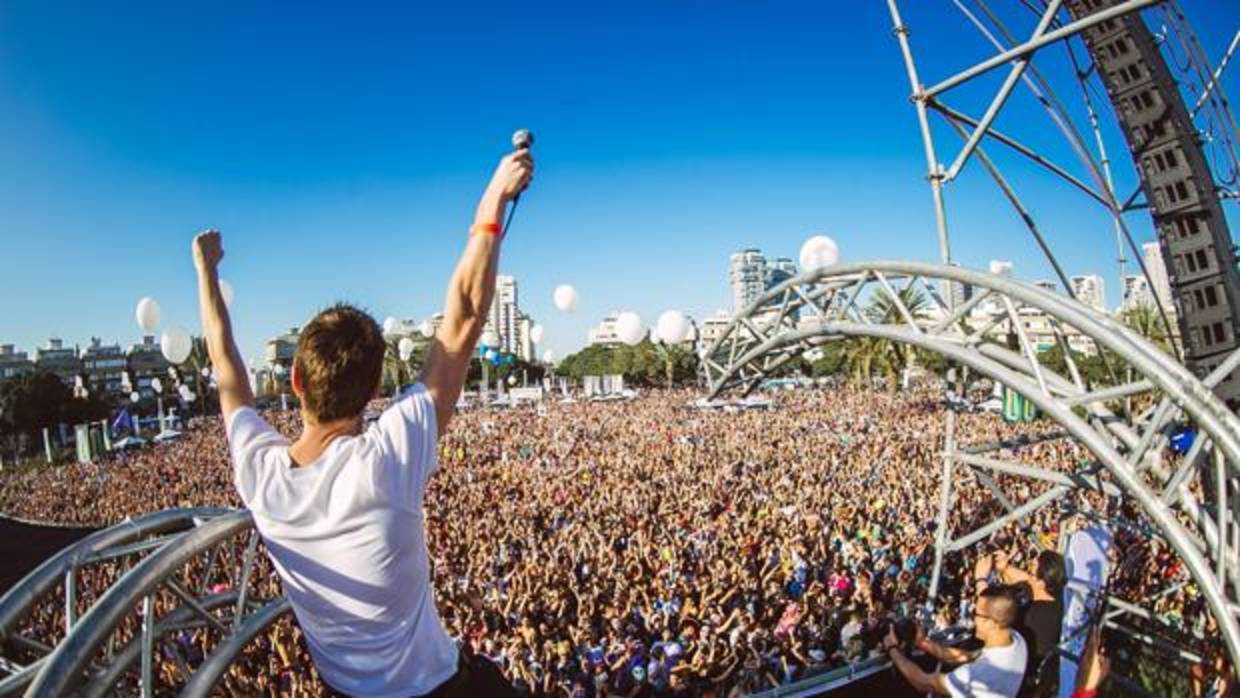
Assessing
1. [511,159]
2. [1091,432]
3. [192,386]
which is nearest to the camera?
[511,159]

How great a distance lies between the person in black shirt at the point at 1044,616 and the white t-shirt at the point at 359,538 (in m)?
5.20

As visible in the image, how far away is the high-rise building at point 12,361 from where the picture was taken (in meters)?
110

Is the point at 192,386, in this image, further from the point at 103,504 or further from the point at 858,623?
the point at 858,623

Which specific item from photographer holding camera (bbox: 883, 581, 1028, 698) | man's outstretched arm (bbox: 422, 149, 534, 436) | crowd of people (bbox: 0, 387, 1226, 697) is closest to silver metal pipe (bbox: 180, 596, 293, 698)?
crowd of people (bbox: 0, 387, 1226, 697)

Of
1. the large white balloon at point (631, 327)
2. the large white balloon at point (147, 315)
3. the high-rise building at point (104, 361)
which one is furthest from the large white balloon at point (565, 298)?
the high-rise building at point (104, 361)

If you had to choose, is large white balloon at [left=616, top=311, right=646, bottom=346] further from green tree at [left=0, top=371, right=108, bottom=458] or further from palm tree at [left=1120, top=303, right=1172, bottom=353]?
green tree at [left=0, top=371, right=108, bottom=458]

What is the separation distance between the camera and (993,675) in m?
3.52

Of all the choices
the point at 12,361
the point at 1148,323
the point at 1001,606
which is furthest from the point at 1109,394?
the point at 12,361

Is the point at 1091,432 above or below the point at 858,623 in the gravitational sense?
above

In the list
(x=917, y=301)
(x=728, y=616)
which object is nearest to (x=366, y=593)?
(x=728, y=616)

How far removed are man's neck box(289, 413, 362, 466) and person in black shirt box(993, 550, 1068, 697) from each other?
539 cm

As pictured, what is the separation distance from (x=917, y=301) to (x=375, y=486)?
138 ft

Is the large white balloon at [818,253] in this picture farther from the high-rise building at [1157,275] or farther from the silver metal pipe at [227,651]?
the silver metal pipe at [227,651]

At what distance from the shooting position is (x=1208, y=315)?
4133 mm
